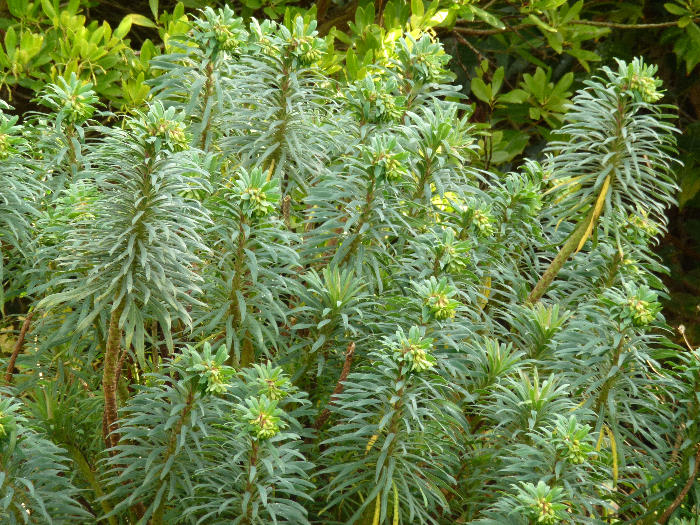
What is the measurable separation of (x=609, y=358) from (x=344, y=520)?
495 millimetres

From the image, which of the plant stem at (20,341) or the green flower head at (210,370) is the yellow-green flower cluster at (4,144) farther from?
the green flower head at (210,370)

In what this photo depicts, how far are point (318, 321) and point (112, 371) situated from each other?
320mm

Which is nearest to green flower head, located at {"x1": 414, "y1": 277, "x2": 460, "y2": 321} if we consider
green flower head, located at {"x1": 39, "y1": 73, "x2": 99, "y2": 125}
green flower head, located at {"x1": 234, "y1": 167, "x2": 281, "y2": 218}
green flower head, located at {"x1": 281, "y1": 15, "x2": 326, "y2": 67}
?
green flower head, located at {"x1": 234, "y1": 167, "x2": 281, "y2": 218}

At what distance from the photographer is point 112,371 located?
125cm

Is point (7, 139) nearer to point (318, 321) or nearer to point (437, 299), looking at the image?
point (318, 321)

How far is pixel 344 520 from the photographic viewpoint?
140cm

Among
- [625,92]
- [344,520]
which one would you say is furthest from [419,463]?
[625,92]

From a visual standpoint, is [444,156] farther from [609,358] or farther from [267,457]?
[267,457]

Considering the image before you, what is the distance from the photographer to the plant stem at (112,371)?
1.24 m

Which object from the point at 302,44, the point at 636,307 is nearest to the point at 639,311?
the point at 636,307

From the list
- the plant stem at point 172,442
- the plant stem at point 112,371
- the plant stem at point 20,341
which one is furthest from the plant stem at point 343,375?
the plant stem at point 20,341

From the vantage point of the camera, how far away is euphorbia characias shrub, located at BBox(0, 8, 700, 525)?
1206 millimetres

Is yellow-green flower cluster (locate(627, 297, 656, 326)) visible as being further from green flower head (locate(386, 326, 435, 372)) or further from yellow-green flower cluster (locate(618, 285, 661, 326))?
green flower head (locate(386, 326, 435, 372))

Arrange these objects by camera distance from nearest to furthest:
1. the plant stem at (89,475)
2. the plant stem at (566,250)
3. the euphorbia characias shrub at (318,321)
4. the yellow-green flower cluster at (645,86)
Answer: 1. the euphorbia characias shrub at (318,321)
2. the plant stem at (89,475)
3. the yellow-green flower cluster at (645,86)
4. the plant stem at (566,250)
